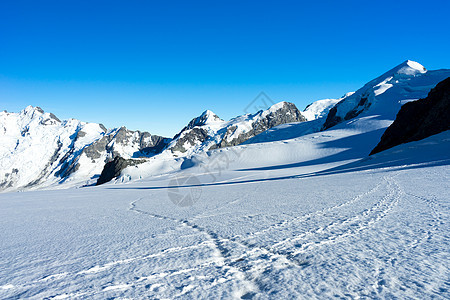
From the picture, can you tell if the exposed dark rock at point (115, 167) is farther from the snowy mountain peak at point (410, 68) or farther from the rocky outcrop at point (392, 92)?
the snowy mountain peak at point (410, 68)

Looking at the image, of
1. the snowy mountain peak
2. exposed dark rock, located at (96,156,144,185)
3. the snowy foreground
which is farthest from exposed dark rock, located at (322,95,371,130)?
the snowy foreground

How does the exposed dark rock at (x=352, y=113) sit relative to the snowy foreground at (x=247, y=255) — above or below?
above

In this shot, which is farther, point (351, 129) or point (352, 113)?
point (352, 113)

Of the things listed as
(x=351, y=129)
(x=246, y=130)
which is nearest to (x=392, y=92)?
(x=351, y=129)

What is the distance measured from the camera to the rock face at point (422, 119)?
996 inches

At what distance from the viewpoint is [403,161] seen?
1825cm

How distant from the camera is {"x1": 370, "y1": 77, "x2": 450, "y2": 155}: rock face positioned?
2530 centimetres

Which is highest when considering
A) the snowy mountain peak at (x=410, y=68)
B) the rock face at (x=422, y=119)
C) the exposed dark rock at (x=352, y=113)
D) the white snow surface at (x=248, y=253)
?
the snowy mountain peak at (x=410, y=68)

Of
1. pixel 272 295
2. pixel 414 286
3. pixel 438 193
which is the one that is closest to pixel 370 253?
Result: pixel 414 286

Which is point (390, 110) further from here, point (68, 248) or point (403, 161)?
point (68, 248)

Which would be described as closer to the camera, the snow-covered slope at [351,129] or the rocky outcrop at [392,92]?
the snow-covered slope at [351,129]

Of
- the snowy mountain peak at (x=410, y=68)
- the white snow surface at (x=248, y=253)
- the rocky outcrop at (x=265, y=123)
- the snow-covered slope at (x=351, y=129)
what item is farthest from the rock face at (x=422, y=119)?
the rocky outcrop at (x=265, y=123)

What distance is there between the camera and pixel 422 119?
2803cm

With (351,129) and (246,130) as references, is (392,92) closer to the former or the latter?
(351,129)
